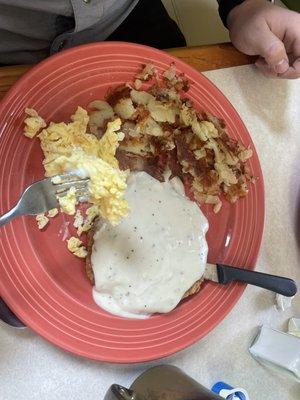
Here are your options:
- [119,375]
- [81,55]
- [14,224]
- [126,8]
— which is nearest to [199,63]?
[126,8]

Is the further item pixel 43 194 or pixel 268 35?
pixel 268 35

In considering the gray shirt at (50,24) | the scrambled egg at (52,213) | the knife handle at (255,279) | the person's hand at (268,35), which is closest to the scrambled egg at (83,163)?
the scrambled egg at (52,213)

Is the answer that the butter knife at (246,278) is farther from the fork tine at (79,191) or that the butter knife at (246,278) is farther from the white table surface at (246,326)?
the fork tine at (79,191)

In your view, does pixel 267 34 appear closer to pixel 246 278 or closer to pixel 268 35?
pixel 268 35

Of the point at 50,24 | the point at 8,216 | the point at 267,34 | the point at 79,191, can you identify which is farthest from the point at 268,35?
the point at 8,216

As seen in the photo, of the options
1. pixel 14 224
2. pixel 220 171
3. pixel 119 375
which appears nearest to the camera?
pixel 14 224

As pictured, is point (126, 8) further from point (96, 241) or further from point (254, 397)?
point (254, 397)
